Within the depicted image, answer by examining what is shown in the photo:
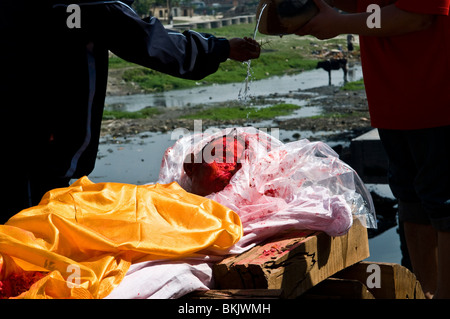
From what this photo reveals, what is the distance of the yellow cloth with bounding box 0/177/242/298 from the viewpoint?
208 centimetres

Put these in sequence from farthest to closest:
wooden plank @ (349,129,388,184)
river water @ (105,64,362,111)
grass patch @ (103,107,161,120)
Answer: river water @ (105,64,362,111) → grass patch @ (103,107,161,120) → wooden plank @ (349,129,388,184)

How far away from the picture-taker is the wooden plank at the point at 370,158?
6484 millimetres

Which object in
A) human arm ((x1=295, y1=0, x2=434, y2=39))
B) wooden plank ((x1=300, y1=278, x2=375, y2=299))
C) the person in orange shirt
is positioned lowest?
wooden plank ((x1=300, y1=278, x2=375, y2=299))

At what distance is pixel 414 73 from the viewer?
2.69 metres

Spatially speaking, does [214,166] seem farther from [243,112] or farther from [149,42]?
[243,112]

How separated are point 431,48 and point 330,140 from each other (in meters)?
7.30

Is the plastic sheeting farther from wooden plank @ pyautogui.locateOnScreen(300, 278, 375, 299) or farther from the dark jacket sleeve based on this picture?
the dark jacket sleeve

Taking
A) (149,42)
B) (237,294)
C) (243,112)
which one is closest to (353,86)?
(243,112)

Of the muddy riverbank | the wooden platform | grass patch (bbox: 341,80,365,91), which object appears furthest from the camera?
grass patch (bbox: 341,80,365,91)

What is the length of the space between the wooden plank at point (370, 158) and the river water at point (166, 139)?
1.84 feet

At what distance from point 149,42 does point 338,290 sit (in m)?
1.28

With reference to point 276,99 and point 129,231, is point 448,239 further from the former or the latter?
point 276,99

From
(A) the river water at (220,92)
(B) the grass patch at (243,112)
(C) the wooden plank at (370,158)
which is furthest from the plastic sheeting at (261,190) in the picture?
(A) the river water at (220,92)

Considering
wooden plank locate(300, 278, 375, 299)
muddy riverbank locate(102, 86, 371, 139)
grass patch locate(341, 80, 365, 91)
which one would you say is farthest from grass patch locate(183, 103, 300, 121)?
wooden plank locate(300, 278, 375, 299)
